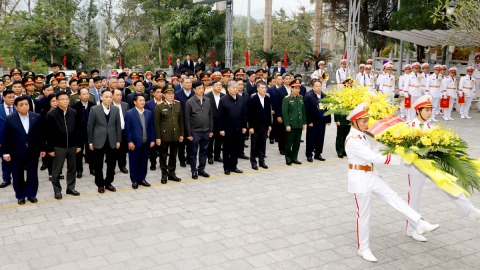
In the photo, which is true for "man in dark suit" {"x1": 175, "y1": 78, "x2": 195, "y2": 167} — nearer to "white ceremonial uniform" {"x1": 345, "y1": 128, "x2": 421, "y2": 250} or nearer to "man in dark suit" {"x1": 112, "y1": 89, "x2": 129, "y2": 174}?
"man in dark suit" {"x1": 112, "y1": 89, "x2": 129, "y2": 174}

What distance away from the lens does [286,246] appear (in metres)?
5.32

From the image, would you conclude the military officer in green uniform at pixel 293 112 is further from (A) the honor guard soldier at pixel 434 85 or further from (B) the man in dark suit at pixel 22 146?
(A) the honor guard soldier at pixel 434 85

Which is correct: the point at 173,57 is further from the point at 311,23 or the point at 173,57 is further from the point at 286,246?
the point at 286,246

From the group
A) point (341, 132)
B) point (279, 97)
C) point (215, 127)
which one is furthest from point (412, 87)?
point (215, 127)

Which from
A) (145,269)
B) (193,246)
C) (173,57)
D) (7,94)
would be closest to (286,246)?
(193,246)

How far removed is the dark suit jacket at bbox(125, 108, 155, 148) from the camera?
25.0 ft

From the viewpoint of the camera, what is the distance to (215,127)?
368 inches

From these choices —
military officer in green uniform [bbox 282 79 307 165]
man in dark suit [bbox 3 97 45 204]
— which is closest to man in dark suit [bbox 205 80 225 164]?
military officer in green uniform [bbox 282 79 307 165]

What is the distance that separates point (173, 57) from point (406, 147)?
27.8 m

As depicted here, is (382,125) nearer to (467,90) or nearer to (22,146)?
(22,146)

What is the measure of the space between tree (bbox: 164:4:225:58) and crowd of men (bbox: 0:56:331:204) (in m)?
16.6

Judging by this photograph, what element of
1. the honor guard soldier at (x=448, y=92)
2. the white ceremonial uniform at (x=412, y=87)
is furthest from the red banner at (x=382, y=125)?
the honor guard soldier at (x=448, y=92)

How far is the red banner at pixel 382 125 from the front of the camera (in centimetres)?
502

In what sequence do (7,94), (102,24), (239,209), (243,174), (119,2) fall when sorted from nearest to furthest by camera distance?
(239,209)
(7,94)
(243,174)
(119,2)
(102,24)
